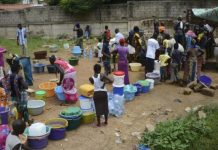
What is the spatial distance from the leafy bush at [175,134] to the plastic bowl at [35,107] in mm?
3274

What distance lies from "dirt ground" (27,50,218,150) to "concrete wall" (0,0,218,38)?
31.9 ft

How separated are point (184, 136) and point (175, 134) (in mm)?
→ 283

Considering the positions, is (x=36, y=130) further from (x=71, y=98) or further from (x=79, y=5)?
(x=79, y=5)

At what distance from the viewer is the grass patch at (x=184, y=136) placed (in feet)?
23.4

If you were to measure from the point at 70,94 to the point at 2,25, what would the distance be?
16.4 meters

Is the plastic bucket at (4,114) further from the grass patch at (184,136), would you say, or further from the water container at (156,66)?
the water container at (156,66)

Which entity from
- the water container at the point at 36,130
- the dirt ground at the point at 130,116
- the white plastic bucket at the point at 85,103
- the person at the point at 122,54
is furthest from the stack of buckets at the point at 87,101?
the person at the point at 122,54

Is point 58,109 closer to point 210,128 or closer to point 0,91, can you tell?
point 0,91

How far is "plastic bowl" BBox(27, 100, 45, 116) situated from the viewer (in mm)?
9250

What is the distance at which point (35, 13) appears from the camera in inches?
942

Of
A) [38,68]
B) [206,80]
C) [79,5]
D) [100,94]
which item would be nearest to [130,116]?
[100,94]

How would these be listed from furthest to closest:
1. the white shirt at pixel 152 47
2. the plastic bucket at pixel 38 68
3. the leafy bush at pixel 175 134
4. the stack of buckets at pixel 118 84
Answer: the plastic bucket at pixel 38 68, the white shirt at pixel 152 47, the stack of buckets at pixel 118 84, the leafy bush at pixel 175 134

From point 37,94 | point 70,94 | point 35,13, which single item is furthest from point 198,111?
point 35,13

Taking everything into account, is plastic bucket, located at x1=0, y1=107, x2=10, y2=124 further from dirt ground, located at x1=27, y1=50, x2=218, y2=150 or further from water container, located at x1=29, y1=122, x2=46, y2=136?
water container, located at x1=29, y1=122, x2=46, y2=136
